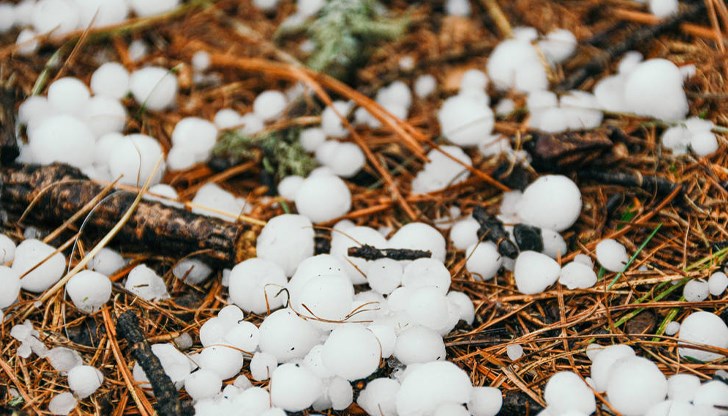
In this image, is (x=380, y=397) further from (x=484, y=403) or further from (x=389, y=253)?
(x=389, y=253)

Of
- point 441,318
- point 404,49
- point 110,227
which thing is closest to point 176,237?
point 110,227

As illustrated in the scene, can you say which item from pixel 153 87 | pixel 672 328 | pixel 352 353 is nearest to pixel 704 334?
pixel 672 328

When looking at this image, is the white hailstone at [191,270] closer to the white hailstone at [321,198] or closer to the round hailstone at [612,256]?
the white hailstone at [321,198]

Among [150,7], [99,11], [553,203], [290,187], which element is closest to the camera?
[553,203]

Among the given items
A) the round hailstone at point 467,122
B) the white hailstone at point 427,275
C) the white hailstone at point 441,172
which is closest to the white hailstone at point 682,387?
the white hailstone at point 427,275

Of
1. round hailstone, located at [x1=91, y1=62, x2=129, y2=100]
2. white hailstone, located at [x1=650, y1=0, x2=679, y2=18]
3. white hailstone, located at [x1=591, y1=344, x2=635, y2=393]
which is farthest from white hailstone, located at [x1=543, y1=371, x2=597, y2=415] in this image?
round hailstone, located at [x1=91, y1=62, x2=129, y2=100]

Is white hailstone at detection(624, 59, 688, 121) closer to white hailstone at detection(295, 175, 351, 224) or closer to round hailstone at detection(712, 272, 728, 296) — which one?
round hailstone at detection(712, 272, 728, 296)
